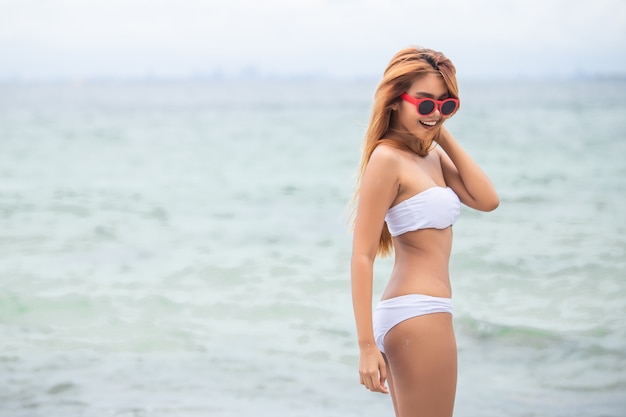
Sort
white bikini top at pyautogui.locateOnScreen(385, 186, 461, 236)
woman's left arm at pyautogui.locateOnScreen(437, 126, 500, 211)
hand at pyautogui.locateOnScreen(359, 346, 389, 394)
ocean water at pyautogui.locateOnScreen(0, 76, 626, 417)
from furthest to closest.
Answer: ocean water at pyautogui.locateOnScreen(0, 76, 626, 417) < woman's left arm at pyautogui.locateOnScreen(437, 126, 500, 211) < white bikini top at pyautogui.locateOnScreen(385, 186, 461, 236) < hand at pyautogui.locateOnScreen(359, 346, 389, 394)

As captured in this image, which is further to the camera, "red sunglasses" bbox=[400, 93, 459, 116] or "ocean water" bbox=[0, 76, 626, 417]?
"ocean water" bbox=[0, 76, 626, 417]

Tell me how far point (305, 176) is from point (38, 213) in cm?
855

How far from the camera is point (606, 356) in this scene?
6852mm

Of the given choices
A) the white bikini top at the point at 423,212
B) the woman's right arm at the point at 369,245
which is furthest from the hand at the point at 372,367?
the white bikini top at the point at 423,212

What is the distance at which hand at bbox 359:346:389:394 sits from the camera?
2.53 meters

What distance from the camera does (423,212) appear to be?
264 cm

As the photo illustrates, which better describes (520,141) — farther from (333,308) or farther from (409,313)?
(409,313)

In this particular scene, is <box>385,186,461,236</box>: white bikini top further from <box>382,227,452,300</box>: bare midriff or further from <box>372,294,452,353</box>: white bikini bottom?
<box>372,294,452,353</box>: white bikini bottom

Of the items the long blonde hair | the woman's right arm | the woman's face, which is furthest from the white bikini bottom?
the woman's face

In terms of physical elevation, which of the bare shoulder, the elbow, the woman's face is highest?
the woman's face

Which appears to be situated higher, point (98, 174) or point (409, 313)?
point (409, 313)

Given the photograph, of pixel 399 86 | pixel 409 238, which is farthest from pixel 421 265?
pixel 399 86

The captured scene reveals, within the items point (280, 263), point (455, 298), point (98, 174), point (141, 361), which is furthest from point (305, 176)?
point (141, 361)

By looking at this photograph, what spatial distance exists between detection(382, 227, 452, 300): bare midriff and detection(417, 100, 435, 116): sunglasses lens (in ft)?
1.28
